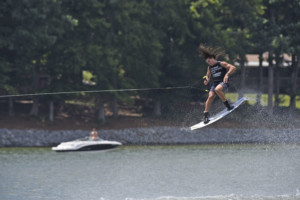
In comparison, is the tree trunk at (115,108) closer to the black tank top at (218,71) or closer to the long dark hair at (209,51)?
the black tank top at (218,71)

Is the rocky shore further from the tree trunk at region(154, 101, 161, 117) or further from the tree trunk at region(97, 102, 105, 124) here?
the tree trunk at region(154, 101, 161, 117)

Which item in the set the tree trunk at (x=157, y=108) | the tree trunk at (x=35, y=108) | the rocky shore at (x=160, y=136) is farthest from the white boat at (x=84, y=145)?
the tree trunk at (x=157, y=108)

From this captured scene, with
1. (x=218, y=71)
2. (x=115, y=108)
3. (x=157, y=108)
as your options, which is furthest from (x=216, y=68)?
(x=157, y=108)

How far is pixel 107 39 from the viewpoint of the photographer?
44781 mm

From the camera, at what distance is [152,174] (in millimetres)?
29891

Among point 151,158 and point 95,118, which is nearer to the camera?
point 151,158

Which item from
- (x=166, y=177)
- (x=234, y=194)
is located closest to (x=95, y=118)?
(x=166, y=177)

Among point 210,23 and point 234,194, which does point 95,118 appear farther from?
point 234,194

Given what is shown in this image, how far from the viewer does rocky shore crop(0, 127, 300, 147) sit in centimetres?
4138

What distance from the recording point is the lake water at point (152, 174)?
24766 millimetres

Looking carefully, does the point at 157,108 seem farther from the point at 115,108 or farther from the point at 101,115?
the point at 101,115

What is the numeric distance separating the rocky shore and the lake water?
202 centimetres

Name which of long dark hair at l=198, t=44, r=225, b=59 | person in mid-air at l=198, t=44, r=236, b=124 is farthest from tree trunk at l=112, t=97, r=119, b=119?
long dark hair at l=198, t=44, r=225, b=59

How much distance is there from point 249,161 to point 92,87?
14492mm
